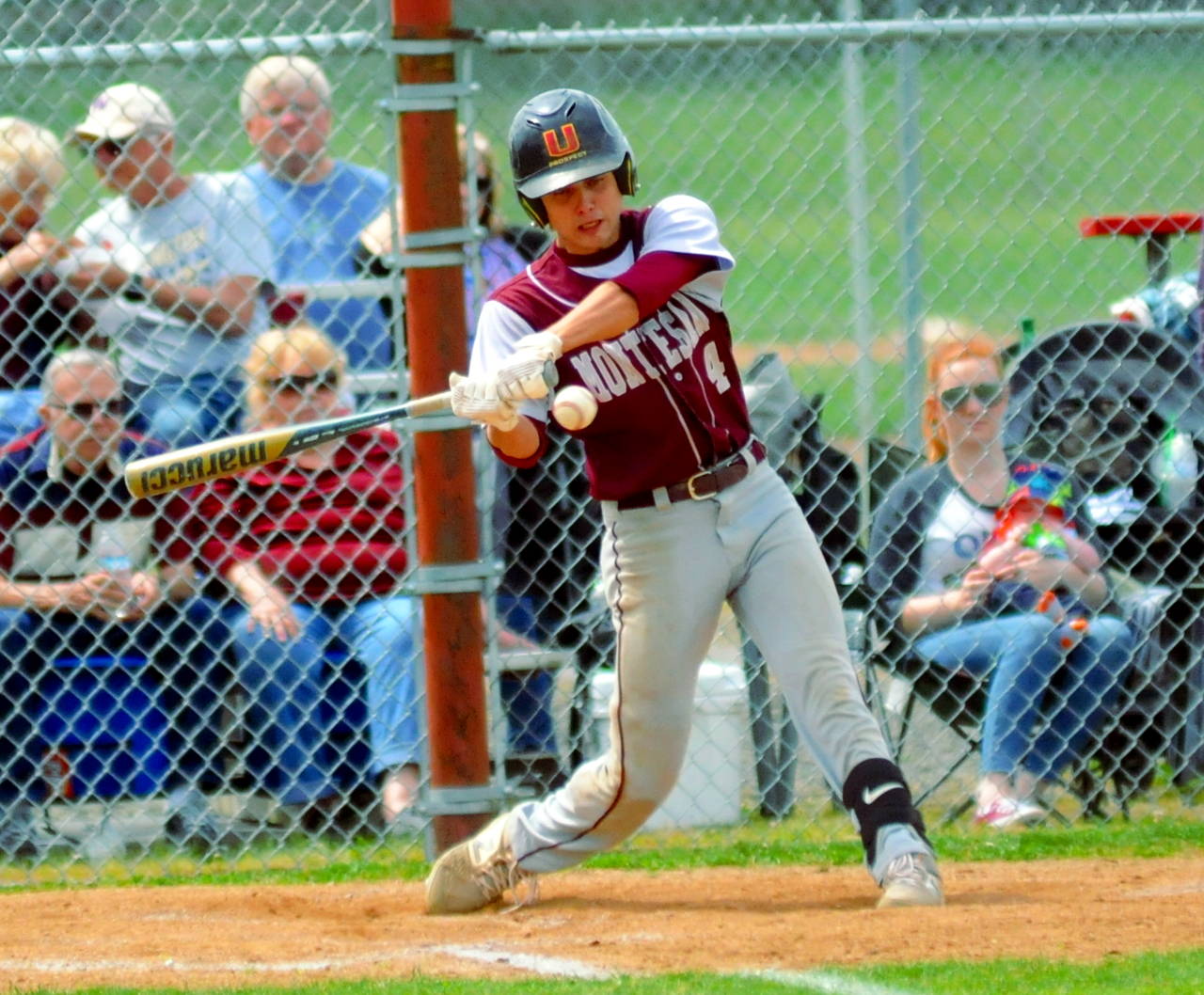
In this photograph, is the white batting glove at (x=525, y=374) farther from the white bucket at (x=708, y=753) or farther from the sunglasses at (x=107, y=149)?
the sunglasses at (x=107, y=149)

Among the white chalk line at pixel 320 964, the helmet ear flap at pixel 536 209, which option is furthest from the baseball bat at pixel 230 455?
the white chalk line at pixel 320 964

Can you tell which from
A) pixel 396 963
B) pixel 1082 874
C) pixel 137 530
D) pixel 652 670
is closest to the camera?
pixel 396 963

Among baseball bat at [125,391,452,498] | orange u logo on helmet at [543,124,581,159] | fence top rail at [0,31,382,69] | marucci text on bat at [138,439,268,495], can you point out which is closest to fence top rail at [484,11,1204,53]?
fence top rail at [0,31,382,69]

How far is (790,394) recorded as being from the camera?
5379 millimetres

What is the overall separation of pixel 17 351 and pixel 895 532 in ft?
8.67

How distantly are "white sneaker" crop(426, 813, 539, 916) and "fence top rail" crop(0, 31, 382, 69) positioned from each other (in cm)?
198

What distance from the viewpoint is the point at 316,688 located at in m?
5.34

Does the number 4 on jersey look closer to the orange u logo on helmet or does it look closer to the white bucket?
the orange u logo on helmet

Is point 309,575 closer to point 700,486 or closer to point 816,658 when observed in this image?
point 700,486

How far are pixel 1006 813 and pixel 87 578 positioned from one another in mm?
2710

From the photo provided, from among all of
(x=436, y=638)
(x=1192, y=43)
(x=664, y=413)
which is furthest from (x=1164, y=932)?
(x=1192, y=43)

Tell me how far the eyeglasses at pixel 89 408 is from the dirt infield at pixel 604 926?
1.34 metres

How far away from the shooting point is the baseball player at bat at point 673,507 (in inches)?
156

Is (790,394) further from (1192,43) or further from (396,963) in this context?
(396,963)
